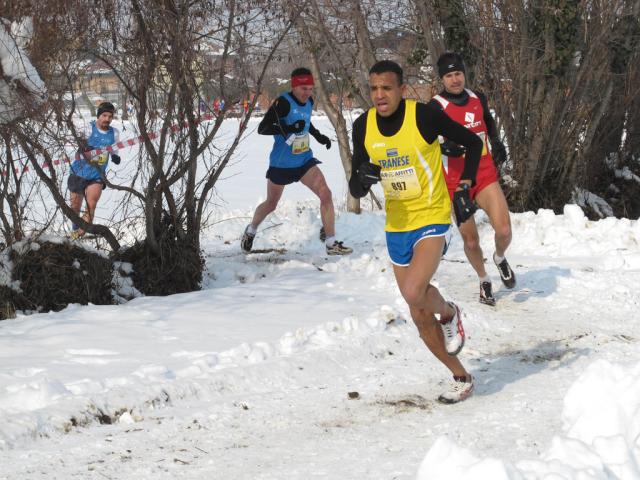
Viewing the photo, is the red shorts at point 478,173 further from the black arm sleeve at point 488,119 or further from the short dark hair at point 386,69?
the short dark hair at point 386,69

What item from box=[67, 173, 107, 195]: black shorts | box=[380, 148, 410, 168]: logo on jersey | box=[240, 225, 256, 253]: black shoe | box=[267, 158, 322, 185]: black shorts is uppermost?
box=[67, 173, 107, 195]: black shorts

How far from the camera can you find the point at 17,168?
7.85 metres

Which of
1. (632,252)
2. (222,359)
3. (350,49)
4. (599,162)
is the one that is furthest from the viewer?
(599,162)

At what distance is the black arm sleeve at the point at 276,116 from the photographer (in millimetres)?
9633

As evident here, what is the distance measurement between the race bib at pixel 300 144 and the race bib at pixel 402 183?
4.41 metres

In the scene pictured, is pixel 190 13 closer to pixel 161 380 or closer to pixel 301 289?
pixel 301 289

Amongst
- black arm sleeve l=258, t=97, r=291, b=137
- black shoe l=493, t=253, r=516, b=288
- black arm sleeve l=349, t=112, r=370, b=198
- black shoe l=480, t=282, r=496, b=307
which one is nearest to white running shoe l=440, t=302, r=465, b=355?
black arm sleeve l=349, t=112, r=370, b=198

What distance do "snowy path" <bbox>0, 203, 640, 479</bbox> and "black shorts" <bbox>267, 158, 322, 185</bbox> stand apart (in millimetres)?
1125

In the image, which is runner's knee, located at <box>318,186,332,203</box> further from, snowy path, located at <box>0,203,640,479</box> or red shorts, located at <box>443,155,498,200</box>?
red shorts, located at <box>443,155,498,200</box>

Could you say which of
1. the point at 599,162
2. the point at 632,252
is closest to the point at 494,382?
the point at 632,252

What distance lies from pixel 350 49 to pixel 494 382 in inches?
330

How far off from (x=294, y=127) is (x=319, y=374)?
4.23 m

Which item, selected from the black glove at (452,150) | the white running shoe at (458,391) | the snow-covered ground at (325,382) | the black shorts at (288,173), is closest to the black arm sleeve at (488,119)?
the black glove at (452,150)

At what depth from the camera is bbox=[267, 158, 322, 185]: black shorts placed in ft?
33.0
